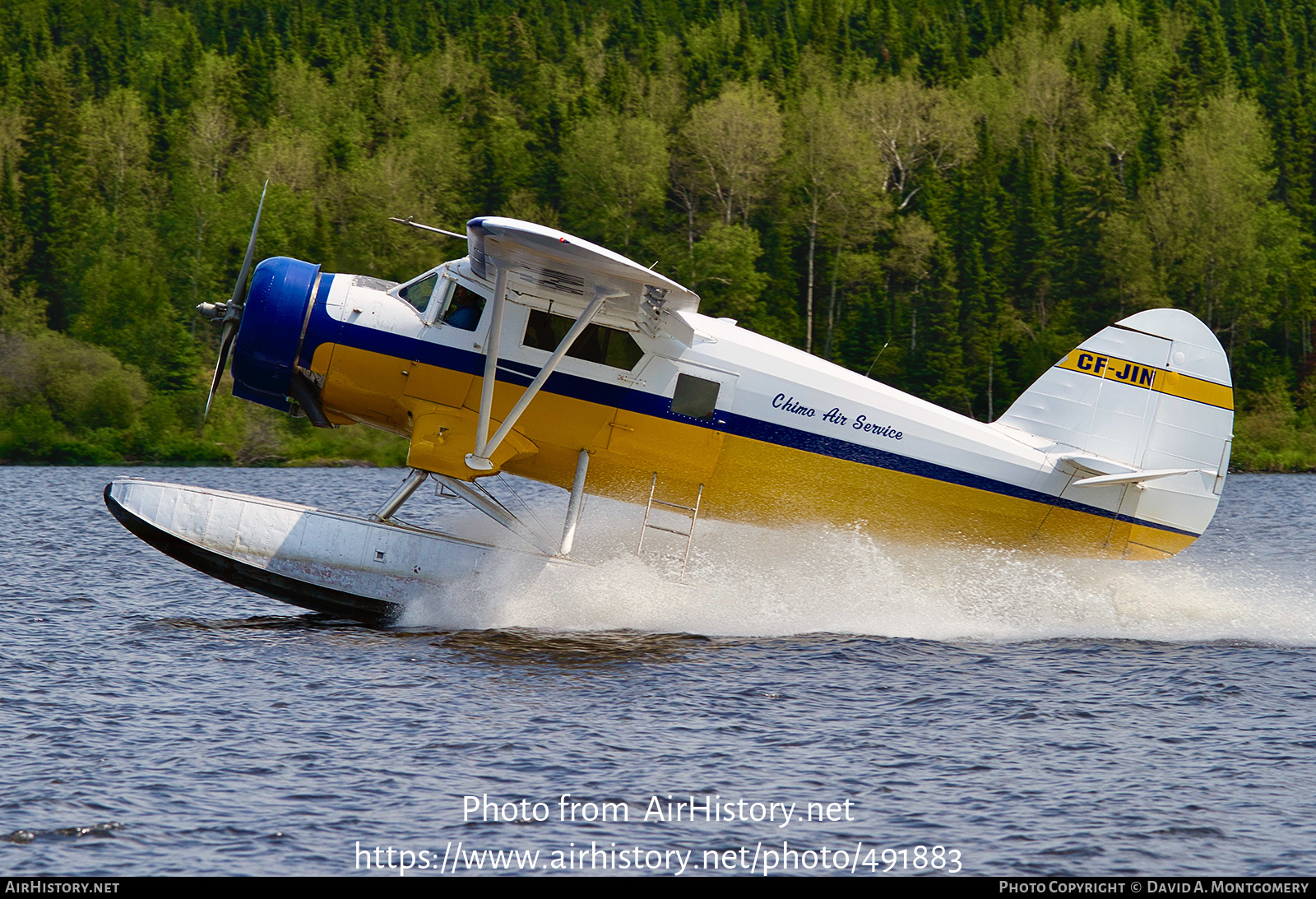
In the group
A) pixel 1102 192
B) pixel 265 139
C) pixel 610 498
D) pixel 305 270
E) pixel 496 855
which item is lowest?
pixel 496 855

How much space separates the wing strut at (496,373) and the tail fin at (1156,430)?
4.39 meters

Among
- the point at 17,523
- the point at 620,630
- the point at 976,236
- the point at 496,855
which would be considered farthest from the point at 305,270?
the point at 976,236

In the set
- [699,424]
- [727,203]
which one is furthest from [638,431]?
[727,203]

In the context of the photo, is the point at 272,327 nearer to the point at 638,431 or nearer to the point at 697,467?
the point at 638,431

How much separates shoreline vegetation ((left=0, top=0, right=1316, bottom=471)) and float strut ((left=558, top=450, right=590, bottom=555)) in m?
26.4

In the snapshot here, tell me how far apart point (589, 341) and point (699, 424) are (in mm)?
1291

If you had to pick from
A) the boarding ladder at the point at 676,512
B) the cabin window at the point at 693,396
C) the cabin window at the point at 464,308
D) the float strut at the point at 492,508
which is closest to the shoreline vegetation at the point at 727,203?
the float strut at the point at 492,508

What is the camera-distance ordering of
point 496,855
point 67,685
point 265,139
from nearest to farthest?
point 496,855, point 67,685, point 265,139

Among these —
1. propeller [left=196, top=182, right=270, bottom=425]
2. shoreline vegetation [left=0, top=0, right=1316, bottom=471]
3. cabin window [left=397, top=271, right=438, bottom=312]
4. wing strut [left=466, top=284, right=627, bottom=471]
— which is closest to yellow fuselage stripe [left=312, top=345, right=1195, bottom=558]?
wing strut [left=466, top=284, right=627, bottom=471]

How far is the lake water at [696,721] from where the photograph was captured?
7.30 m

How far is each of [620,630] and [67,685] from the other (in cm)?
482
